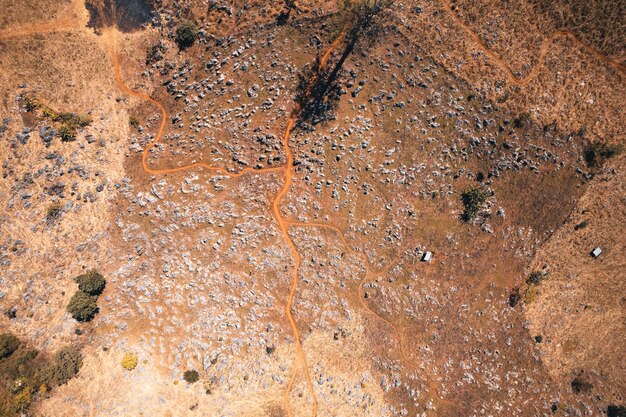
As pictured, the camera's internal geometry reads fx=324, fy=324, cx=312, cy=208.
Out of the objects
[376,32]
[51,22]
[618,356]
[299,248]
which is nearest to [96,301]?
[299,248]

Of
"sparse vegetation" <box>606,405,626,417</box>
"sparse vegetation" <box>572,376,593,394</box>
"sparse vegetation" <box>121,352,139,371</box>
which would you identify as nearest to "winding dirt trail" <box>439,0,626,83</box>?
"sparse vegetation" <box>572,376,593,394</box>

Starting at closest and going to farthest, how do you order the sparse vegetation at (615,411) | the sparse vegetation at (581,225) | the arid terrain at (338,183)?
the arid terrain at (338,183) < the sparse vegetation at (581,225) < the sparse vegetation at (615,411)

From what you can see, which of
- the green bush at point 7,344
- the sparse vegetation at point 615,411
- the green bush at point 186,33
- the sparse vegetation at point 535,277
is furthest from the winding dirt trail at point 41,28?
the sparse vegetation at point 615,411

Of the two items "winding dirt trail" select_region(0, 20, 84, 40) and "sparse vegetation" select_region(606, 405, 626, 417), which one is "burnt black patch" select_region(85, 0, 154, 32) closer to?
"winding dirt trail" select_region(0, 20, 84, 40)

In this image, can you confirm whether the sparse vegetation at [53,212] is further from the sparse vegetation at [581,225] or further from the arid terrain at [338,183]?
the sparse vegetation at [581,225]

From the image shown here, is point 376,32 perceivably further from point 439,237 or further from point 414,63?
point 439,237

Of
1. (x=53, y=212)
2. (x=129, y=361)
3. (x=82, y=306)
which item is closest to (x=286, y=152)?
(x=53, y=212)

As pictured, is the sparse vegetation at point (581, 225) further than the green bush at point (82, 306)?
Yes
